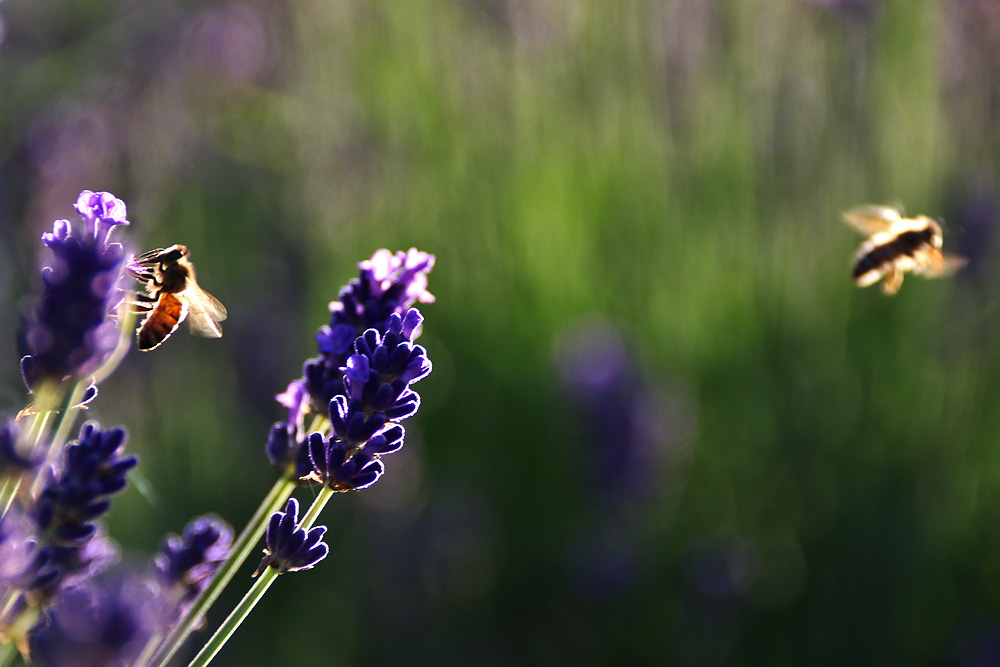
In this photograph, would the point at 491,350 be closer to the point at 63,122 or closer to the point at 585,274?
the point at 585,274

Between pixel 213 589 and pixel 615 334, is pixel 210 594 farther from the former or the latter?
pixel 615 334

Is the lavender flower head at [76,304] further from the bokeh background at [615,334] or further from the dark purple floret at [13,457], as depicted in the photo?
the bokeh background at [615,334]

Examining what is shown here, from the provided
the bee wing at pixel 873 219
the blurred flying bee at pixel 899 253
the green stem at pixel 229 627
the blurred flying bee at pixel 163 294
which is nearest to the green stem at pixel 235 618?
the green stem at pixel 229 627

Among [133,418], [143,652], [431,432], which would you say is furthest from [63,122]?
[143,652]

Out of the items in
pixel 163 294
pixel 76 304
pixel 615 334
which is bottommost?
pixel 615 334

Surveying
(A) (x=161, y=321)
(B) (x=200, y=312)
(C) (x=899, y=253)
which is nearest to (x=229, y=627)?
(A) (x=161, y=321)

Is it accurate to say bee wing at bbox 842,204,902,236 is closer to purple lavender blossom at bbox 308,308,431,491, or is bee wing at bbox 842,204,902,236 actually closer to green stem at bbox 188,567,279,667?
purple lavender blossom at bbox 308,308,431,491
